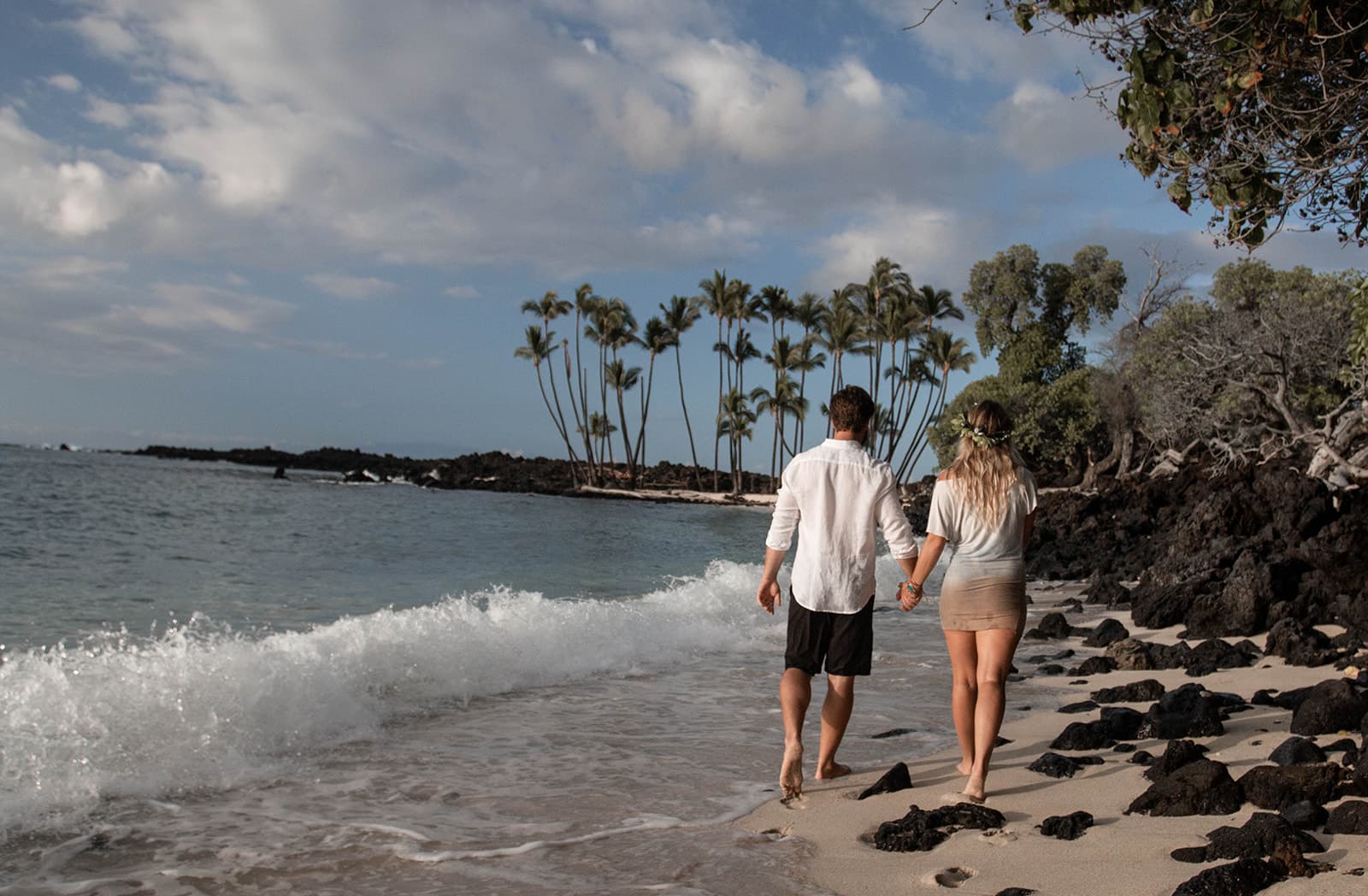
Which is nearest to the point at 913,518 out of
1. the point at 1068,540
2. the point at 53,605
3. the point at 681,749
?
the point at 1068,540

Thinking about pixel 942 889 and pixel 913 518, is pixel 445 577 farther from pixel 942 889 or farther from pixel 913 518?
pixel 913 518

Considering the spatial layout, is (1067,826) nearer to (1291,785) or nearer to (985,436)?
(1291,785)

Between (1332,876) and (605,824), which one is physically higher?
Result: (1332,876)

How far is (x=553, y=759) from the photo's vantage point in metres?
6.00

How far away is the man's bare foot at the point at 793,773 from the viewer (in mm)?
4965

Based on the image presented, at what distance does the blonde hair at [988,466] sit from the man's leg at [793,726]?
3.95ft

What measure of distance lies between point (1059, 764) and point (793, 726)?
1421 mm

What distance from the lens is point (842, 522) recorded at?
4.87m

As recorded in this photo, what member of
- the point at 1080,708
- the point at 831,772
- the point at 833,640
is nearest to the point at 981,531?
the point at 833,640

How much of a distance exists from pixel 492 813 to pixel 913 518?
40.0m

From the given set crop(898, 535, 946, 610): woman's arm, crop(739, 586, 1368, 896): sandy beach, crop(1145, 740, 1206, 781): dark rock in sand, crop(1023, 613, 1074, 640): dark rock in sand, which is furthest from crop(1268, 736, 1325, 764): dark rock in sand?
crop(1023, 613, 1074, 640): dark rock in sand

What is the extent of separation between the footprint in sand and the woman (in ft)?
2.84

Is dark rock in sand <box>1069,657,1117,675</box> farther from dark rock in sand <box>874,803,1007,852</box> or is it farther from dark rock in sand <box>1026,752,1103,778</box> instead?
dark rock in sand <box>874,803,1007,852</box>

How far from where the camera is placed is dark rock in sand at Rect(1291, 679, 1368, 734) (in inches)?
211
